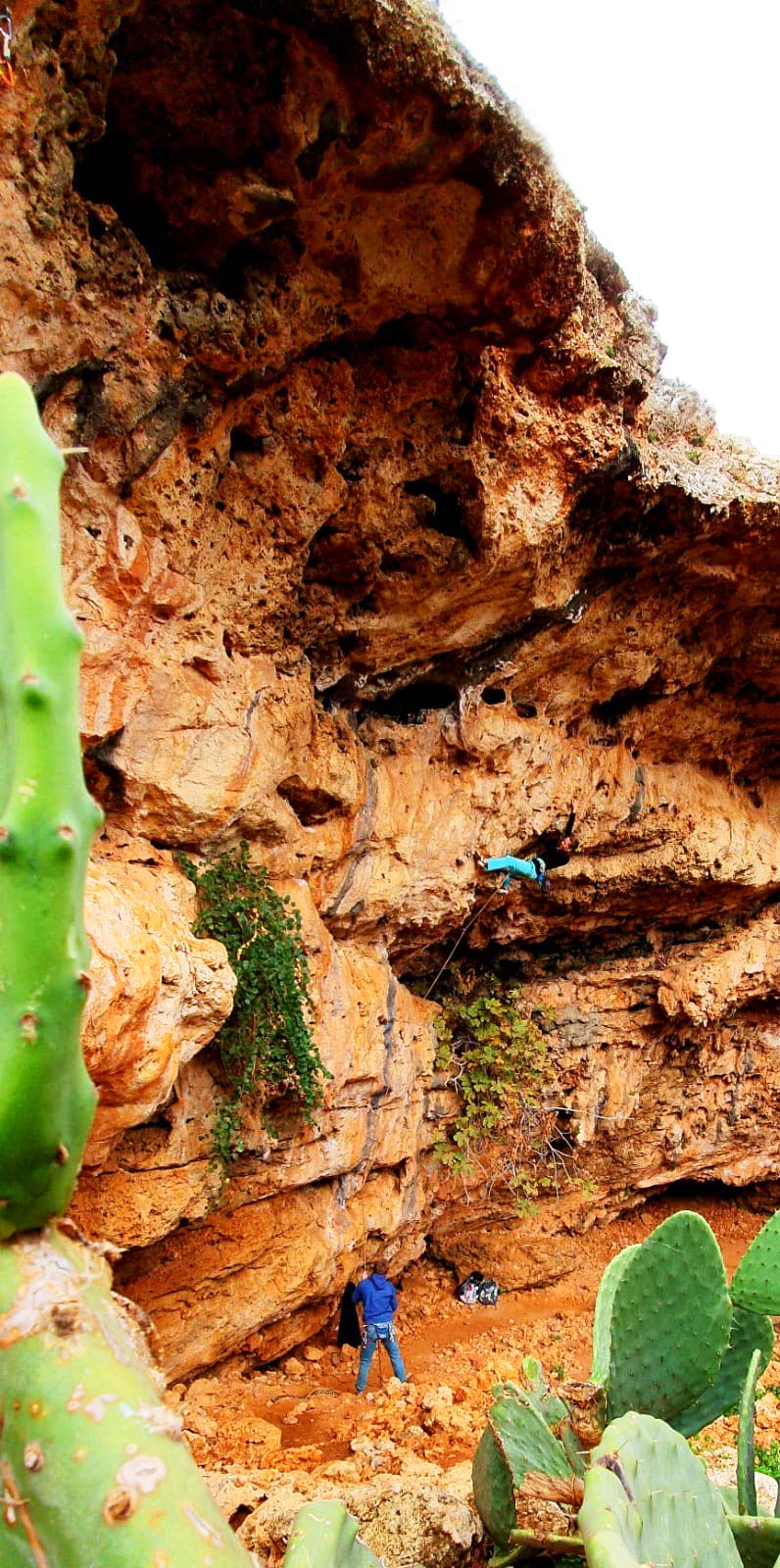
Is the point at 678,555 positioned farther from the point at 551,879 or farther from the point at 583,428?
the point at 551,879

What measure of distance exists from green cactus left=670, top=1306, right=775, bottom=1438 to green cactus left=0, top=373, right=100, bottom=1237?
2.72 metres

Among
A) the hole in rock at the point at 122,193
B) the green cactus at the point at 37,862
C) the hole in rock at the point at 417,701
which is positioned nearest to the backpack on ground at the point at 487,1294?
the hole in rock at the point at 417,701

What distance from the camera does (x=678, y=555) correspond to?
19.0ft

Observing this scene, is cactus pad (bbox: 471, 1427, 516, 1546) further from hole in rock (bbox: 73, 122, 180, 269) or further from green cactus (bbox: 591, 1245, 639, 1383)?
hole in rock (bbox: 73, 122, 180, 269)

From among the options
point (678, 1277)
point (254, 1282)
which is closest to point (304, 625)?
point (678, 1277)

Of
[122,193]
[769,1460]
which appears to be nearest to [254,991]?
[122,193]

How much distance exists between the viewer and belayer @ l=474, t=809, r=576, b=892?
21.5ft

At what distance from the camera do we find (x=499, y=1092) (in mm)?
7434

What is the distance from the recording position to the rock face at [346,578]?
10.6 ft

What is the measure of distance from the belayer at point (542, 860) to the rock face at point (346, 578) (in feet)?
0.80

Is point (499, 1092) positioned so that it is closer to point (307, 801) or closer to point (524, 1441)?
point (307, 801)

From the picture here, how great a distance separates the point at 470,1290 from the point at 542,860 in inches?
166

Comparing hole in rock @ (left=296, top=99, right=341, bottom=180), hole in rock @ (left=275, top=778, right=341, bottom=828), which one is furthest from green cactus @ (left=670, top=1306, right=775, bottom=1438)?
hole in rock @ (left=296, top=99, right=341, bottom=180)

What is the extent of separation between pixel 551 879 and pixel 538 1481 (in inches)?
213
